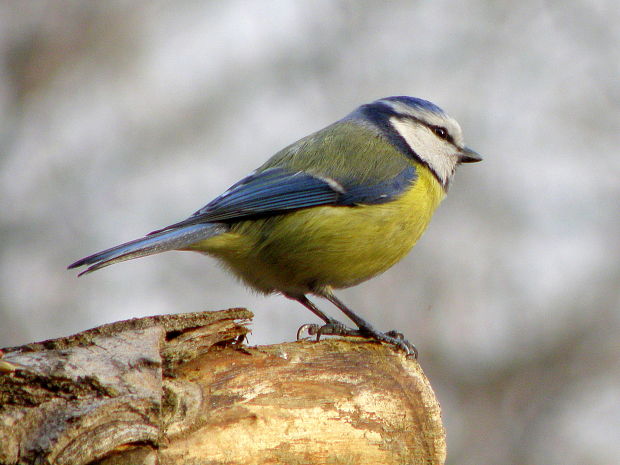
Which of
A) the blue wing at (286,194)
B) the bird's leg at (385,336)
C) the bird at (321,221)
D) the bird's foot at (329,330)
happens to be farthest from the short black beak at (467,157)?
the bird's foot at (329,330)

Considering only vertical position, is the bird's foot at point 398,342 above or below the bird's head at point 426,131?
below

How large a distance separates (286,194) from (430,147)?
3.36 ft

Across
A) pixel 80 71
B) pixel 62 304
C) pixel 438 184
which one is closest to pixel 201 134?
pixel 80 71

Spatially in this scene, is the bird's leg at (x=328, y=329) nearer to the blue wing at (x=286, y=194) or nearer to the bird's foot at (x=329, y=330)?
the bird's foot at (x=329, y=330)

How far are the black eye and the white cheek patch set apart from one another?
0.02m

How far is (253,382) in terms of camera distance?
8.62 feet

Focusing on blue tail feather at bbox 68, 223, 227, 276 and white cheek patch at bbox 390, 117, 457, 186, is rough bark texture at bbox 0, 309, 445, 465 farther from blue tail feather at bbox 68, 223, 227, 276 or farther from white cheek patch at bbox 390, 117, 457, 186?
white cheek patch at bbox 390, 117, 457, 186

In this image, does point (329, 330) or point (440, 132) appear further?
point (440, 132)

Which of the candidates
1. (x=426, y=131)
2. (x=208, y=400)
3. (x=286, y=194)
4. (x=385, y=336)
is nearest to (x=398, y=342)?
(x=385, y=336)

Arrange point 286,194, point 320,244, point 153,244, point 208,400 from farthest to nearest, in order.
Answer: point 286,194 < point 320,244 < point 153,244 < point 208,400

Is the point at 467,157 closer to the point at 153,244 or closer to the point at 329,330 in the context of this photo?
the point at 329,330

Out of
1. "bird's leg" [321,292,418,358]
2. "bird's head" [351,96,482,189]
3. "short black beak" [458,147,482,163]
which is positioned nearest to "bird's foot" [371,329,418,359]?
"bird's leg" [321,292,418,358]

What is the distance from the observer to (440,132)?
436cm

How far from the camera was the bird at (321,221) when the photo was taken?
143 inches
